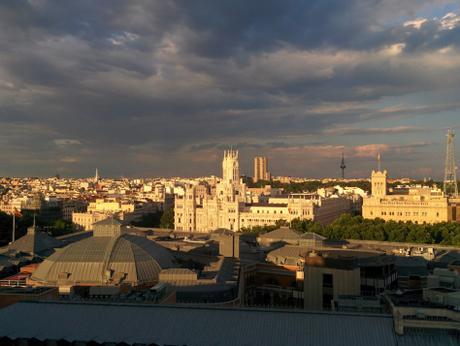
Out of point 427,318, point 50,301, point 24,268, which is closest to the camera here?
point 427,318

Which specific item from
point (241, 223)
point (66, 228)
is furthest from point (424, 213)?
point (66, 228)

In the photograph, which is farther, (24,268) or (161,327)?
(24,268)

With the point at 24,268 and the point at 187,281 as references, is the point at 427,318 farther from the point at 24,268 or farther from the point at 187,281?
the point at 24,268

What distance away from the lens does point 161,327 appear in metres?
22.1

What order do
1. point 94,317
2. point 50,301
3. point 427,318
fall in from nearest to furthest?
1. point 427,318
2. point 94,317
3. point 50,301

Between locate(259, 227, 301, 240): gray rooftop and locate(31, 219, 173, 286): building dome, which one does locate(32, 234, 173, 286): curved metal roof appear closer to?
locate(31, 219, 173, 286): building dome

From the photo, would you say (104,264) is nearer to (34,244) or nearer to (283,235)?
(34,244)

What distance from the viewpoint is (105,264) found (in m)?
40.3

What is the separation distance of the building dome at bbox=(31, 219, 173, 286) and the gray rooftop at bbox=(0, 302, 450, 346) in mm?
14359

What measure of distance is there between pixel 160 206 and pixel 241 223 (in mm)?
49803

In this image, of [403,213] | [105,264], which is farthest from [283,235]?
[403,213]

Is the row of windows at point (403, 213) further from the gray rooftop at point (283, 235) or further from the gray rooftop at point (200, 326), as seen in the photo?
the gray rooftop at point (200, 326)

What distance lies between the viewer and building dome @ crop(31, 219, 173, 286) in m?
39.2

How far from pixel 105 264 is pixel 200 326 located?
19962 millimetres
